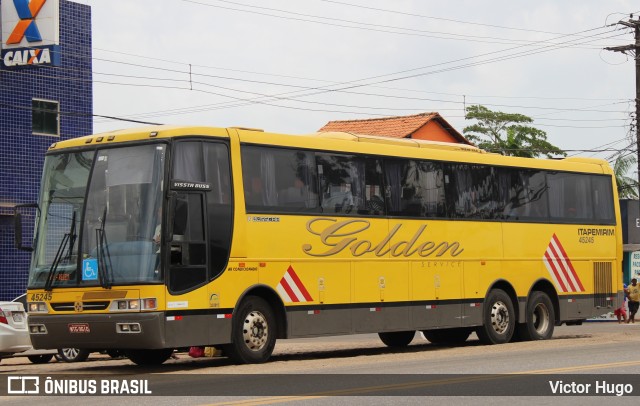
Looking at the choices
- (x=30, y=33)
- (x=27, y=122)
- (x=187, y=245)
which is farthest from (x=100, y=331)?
(x=27, y=122)

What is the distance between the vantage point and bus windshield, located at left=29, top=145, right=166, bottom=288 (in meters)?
17.6

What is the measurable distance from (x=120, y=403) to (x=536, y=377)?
5179 millimetres

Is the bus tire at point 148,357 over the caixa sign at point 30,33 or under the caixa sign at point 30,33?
under

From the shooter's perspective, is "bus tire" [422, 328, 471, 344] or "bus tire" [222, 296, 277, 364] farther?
"bus tire" [422, 328, 471, 344]

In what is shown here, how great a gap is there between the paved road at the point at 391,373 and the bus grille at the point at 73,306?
966mm

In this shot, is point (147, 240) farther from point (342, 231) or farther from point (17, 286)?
point (17, 286)

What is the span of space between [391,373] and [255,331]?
3542 millimetres

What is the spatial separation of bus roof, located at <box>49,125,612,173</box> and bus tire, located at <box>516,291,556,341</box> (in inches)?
111

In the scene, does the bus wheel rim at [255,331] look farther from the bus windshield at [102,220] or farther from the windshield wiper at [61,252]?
the windshield wiper at [61,252]

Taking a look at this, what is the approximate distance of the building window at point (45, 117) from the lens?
109 feet

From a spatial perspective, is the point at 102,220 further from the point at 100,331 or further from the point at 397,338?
the point at 397,338

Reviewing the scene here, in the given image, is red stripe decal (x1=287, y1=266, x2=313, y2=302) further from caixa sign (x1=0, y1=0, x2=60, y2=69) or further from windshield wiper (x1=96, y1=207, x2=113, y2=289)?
caixa sign (x1=0, y1=0, x2=60, y2=69)

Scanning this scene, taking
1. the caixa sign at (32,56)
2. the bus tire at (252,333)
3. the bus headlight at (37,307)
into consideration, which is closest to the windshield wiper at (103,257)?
the bus headlight at (37,307)

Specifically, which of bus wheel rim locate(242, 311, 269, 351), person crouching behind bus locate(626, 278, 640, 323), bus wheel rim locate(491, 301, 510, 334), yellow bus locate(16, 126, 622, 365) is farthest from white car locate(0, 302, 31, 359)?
person crouching behind bus locate(626, 278, 640, 323)
